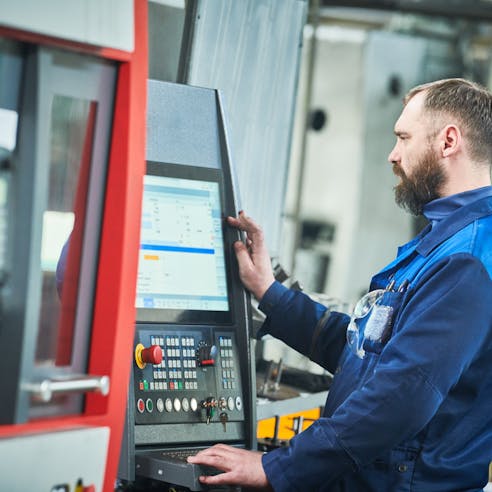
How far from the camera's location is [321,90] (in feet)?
34.4

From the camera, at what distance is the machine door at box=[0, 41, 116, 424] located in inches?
67.2

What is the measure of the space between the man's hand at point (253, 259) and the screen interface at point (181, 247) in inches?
2.0

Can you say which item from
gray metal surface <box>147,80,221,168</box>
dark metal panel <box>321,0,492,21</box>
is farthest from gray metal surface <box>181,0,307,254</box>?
dark metal panel <box>321,0,492,21</box>

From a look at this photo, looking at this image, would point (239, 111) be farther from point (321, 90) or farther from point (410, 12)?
point (321, 90)

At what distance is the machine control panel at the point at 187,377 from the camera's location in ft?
7.70

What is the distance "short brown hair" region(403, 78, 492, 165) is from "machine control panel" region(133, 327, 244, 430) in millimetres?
827

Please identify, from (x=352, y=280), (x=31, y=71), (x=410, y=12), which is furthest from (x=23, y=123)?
(x=352, y=280)

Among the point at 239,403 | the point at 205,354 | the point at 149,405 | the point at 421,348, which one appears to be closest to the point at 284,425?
the point at 239,403

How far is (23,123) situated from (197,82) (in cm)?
122

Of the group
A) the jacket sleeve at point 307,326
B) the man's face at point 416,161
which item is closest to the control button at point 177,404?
the jacket sleeve at point 307,326

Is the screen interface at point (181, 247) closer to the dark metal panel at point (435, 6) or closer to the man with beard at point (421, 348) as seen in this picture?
the man with beard at point (421, 348)

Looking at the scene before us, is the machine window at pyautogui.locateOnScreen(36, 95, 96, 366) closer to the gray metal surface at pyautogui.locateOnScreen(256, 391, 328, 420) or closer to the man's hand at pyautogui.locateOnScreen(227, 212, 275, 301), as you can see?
the man's hand at pyautogui.locateOnScreen(227, 212, 275, 301)

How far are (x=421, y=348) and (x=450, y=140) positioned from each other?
→ 619mm

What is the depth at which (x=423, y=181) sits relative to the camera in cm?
259
